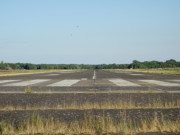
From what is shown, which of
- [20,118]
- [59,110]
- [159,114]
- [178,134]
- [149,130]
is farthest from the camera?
[59,110]

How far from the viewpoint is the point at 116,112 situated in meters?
7.49

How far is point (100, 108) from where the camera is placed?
27.3 ft

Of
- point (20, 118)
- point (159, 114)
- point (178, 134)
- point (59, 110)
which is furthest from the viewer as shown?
point (59, 110)

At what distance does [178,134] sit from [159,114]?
2.26m

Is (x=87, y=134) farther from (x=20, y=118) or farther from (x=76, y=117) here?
(x=20, y=118)

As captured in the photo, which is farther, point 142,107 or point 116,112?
point 142,107

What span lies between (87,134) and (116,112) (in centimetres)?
275

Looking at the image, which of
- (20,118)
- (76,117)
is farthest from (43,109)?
(76,117)

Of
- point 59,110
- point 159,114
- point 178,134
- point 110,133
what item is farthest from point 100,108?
point 178,134

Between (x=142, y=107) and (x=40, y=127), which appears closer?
(x=40, y=127)

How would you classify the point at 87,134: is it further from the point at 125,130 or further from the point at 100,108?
the point at 100,108

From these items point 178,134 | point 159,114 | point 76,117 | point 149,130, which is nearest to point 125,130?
point 149,130

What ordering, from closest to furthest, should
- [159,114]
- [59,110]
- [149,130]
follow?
[149,130] → [159,114] → [59,110]

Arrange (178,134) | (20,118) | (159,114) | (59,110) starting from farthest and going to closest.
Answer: (59,110)
(159,114)
(20,118)
(178,134)
